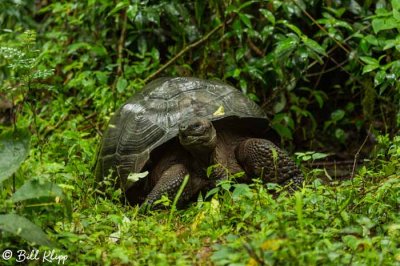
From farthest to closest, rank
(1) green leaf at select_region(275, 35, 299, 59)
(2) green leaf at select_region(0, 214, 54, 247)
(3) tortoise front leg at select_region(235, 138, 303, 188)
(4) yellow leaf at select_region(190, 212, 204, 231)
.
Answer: (1) green leaf at select_region(275, 35, 299, 59), (3) tortoise front leg at select_region(235, 138, 303, 188), (4) yellow leaf at select_region(190, 212, 204, 231), (2) green leaf at select_region(0, 214, 54, 247)

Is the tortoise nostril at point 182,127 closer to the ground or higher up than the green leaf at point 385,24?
closer to the ground

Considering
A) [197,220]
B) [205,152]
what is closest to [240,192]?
[197,220]

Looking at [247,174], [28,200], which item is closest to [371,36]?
[247,174]

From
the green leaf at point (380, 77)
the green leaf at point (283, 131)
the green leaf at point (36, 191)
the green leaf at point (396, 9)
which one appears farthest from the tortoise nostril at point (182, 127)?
the green leaf at point (396, 9)

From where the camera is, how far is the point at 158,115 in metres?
5.02

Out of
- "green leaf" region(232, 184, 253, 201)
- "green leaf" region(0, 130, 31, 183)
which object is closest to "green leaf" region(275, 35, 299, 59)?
"green leaf" region(232, 184, 253, 201)

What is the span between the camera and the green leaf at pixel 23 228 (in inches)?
125

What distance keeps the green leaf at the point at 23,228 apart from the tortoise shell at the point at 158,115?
1581 millimetres

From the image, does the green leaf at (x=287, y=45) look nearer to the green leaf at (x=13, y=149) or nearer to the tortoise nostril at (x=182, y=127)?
the tortoise nostril at (x=182, y=127)

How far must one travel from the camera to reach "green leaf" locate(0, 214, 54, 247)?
125 inches

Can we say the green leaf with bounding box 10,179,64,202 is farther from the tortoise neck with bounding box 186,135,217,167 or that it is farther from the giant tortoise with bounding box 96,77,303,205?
the tortoise neck with bounding box 186,135,217,167

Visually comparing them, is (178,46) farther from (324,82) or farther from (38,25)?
(38,25)

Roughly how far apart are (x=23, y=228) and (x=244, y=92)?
337 centimetres

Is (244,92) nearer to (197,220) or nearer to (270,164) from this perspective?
(270,164)
